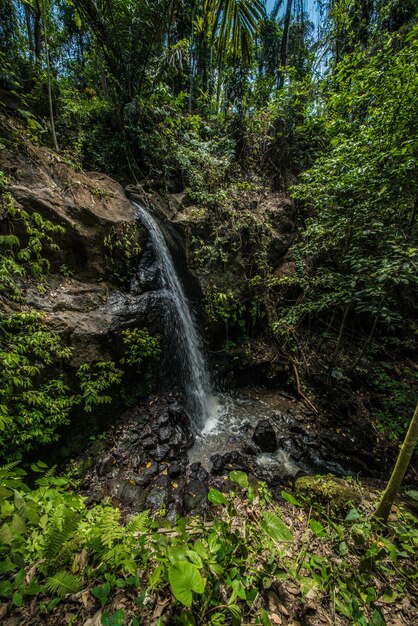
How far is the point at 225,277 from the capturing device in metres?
6.86

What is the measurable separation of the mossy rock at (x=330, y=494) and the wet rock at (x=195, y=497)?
4.30 feet

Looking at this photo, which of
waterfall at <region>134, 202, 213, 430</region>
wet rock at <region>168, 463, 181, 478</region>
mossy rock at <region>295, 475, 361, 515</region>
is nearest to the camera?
mossy rock at <region>295, 475, 361, 515</region>

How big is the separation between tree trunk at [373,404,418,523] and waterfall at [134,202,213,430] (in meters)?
3.59

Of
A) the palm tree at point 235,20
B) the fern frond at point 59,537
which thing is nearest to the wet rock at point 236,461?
the fern frond at point 59,537

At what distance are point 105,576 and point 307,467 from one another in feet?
13.8

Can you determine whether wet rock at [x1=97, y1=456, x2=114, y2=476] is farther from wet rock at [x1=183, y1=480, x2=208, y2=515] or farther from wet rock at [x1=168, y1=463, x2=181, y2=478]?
wet rock at [x1=183, y1=480, x2=208, y2=515]

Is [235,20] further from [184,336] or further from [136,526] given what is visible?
[136,526]

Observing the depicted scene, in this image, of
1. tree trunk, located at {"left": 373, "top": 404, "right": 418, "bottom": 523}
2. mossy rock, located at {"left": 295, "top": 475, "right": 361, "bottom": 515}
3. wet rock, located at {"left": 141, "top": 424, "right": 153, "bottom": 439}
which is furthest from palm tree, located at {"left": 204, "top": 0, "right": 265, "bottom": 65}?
wet rock, located at {"left": 141, "top": 424, "right": 153, "bottom": 439}

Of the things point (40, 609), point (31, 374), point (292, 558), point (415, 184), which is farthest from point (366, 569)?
point (415, 184)

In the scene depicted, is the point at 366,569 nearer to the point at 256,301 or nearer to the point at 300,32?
the point at 256,301

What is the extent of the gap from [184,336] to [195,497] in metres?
3.19

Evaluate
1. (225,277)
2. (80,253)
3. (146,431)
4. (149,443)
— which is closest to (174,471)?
(149,443)

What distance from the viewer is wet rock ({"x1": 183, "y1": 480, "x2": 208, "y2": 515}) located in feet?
10.8

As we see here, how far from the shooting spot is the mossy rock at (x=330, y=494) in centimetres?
255
